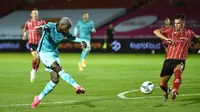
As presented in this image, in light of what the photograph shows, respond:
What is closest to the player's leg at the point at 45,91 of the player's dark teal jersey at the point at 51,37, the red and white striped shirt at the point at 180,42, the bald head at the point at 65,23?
the player's dark teal jersey at the point at 51,37

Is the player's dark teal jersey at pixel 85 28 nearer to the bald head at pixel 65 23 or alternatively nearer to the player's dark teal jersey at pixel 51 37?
the player's dark teal jersey at pixel 51 37

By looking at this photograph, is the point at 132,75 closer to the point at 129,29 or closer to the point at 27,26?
the point at 27,26

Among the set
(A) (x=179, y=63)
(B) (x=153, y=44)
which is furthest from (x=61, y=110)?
(B) (x=153, y=44)

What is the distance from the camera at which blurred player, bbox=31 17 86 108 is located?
9.88 meters

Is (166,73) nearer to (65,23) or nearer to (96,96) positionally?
(96,96)

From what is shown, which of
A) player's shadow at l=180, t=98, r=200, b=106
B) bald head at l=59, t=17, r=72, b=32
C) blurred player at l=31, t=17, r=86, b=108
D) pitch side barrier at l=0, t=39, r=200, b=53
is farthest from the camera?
pitch side barrier at l=0, t=39, r=200, b=53

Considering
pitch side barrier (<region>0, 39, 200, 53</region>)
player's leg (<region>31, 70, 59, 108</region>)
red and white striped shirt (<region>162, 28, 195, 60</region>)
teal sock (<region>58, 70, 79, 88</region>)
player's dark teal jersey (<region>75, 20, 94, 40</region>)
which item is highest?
red and white striped shirt (<region>162, 28, 195, 60</region>)

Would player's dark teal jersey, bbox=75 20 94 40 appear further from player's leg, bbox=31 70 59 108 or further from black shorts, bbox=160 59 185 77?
player's leg, bbox=31 70 59 108

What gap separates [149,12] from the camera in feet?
131

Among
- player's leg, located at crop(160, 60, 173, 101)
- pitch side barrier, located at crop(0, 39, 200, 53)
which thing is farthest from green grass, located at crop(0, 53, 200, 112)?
pitch side barrier, located at crop(0, 39, 200, 53)

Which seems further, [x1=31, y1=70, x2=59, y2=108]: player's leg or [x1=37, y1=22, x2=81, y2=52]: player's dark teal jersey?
[x1=37, y1=22, x2=81, y2=52]: player's dark teal jersey

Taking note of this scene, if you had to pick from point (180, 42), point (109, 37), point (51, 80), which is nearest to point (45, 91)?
point (51, 80)

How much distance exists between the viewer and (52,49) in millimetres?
10266

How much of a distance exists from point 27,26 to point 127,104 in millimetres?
7347
